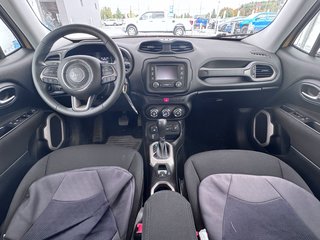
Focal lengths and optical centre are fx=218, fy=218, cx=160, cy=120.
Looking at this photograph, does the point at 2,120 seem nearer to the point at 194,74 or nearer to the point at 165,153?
the point at 165,153

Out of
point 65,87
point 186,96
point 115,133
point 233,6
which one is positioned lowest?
point 115,133

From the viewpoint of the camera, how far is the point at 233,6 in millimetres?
1895

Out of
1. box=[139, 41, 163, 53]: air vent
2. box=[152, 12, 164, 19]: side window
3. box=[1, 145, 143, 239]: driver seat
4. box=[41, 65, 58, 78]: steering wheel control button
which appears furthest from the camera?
box=[152, 12, 164, 19]: side window

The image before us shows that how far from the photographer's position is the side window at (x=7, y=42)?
4.22 feet

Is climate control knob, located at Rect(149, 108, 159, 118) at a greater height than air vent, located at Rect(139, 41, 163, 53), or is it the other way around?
air vent, located at Rect(139, 41, 163, 53)

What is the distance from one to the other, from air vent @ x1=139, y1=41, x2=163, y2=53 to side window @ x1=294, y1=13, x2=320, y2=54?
894mm

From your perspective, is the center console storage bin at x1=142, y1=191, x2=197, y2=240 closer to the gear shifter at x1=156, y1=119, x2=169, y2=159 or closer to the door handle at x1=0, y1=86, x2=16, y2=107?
the gear shifter at x1=156, y1=119, x2=169, y2=159

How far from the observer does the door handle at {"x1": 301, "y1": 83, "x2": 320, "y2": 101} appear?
3.98 ft

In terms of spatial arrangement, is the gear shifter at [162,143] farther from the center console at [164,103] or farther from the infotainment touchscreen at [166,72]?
the infotainment touchscreen at [166,72]

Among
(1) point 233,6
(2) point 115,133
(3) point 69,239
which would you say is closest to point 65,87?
(3) point 69,239

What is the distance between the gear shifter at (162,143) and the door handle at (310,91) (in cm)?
86

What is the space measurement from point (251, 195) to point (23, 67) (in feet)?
4.58

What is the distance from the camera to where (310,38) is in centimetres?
136

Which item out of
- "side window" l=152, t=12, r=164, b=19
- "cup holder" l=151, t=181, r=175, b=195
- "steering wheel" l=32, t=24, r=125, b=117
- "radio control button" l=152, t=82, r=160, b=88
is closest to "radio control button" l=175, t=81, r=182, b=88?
"radio control button" l=152, t=82, r=160, b=88
